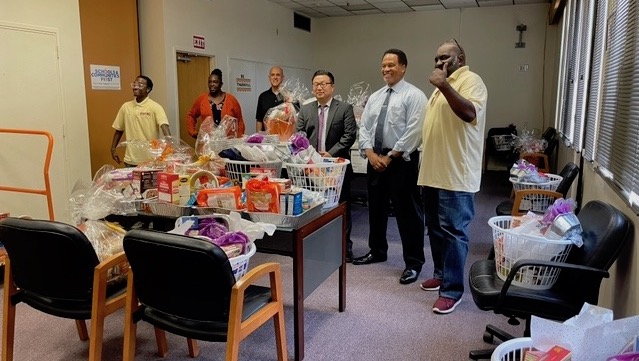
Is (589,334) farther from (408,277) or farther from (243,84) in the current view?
(243,84)

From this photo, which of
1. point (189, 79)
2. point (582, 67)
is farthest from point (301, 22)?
point (582, 67)

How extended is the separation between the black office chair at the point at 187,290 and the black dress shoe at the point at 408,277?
1573mm

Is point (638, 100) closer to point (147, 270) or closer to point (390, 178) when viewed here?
point (390, 178)

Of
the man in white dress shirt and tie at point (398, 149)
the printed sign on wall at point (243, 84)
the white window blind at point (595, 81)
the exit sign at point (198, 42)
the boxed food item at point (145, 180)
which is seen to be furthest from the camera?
the printed sign on wall at point (243, 84)

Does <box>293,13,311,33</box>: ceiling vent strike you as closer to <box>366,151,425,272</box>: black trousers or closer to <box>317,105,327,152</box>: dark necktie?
<box>317,105,327,152</box>: dark necktie

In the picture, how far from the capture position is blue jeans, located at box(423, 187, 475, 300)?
8.78 ft

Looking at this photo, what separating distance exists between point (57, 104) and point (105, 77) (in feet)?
3.34

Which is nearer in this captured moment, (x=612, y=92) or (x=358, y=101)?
(x=612, y=92)

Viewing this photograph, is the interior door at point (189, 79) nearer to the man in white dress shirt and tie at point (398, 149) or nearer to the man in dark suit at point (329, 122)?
the man in dark suit at point (329, 122)

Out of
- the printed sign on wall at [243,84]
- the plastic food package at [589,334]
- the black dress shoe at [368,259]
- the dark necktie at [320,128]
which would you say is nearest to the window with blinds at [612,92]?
the plastic food package at [589,334]

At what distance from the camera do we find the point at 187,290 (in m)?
1.65

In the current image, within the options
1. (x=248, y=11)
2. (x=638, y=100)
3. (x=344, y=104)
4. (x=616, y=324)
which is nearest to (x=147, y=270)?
(x=616, y=324)

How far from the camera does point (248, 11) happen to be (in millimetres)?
7004

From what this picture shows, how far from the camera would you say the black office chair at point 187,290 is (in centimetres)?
157
